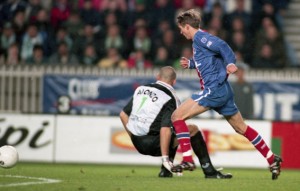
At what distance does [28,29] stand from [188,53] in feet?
12.2

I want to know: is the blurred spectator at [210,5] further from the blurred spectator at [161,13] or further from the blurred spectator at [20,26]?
the blurred spectator at [20,26]

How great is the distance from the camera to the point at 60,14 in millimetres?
21516

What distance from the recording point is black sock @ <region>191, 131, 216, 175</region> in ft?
38.1

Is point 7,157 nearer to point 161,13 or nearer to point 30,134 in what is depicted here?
point 30,134

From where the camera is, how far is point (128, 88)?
65.5 ft

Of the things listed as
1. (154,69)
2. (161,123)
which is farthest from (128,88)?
(161,123)

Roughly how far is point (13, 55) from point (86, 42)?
1611mm

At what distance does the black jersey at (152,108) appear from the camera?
11930 mm

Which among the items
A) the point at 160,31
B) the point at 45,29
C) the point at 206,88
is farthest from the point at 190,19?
the point at 45,29

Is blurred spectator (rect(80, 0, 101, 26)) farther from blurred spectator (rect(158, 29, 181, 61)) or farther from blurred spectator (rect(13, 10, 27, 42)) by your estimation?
blurred spectator (rect(158, 29, 181, 61))

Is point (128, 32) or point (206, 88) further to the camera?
point (128, 32)

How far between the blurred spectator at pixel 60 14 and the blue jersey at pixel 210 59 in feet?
34.7

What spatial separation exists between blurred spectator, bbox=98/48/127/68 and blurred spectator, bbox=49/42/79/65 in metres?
0.59

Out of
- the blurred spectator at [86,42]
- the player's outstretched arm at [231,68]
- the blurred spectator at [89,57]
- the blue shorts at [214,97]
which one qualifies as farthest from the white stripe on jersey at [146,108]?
the blurred spectator at [86,42]
